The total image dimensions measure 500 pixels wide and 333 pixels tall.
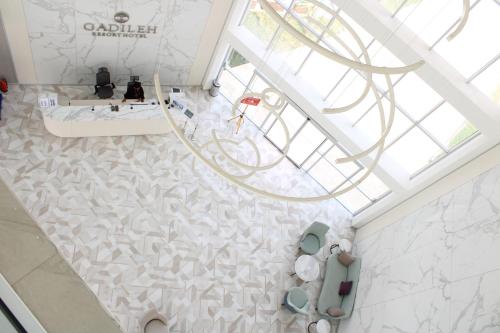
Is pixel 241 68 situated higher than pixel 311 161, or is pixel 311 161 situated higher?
pixel 241 68

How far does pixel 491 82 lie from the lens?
7.53 metres

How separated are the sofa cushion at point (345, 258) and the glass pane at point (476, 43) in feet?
15.0

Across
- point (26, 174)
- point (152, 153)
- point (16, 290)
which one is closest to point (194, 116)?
point (152, 153)

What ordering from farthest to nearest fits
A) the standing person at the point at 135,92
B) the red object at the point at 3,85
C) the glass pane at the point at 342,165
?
the glass pane at the point at 342,165, the standing person at the point at 135,92, the red object at the point at 3,85

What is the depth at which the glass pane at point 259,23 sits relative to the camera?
1020 centimetres

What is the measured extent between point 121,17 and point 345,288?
24.5 feet

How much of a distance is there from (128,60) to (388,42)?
5.90m

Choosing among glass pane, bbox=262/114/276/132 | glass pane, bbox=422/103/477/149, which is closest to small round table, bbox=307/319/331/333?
glass pane, bbox=422/103/477/149

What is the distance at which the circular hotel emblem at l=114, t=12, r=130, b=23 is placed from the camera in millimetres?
9359

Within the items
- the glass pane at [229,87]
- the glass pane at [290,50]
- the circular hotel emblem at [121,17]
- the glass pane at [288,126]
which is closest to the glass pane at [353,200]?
the glass pane at [288,126]

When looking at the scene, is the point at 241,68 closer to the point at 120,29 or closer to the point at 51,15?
the point at 120,29

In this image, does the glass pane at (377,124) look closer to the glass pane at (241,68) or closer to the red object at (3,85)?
the glass pane at (241,68)

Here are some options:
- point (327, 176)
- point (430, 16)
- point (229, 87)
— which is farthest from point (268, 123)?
point (430, 16)

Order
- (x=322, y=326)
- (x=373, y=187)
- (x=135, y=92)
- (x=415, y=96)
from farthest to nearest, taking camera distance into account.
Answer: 1. (x=373, y=187)
2. (x=135, y=92)
3. (x=322, y=326)
4. (x=415, y=96)
